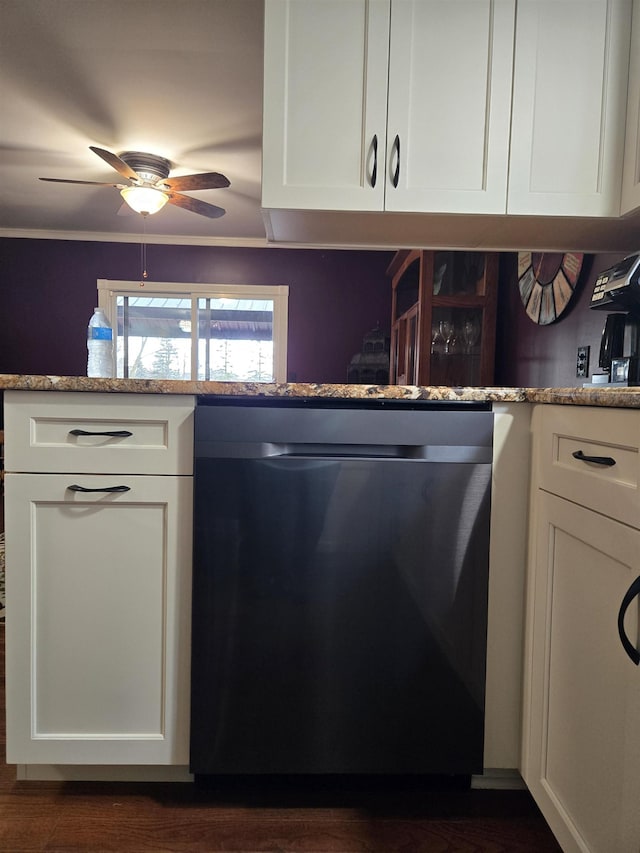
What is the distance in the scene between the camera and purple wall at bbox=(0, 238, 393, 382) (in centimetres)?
497

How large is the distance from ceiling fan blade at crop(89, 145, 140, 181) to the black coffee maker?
247 cm

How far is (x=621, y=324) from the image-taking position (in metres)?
1.16

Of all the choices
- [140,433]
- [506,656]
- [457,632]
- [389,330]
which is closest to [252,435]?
[140,433]

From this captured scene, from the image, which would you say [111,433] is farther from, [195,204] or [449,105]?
[195,204]

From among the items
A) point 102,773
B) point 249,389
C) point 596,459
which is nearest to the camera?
point 596,459

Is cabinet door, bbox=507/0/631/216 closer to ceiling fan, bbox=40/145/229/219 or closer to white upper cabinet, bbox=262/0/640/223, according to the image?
white upper cabinet, bbox=262/0/640/223

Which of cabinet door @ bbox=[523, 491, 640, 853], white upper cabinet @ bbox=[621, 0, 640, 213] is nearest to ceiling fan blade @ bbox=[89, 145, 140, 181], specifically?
white upper cabinet @ bbox=[621, 0, 640, 213]

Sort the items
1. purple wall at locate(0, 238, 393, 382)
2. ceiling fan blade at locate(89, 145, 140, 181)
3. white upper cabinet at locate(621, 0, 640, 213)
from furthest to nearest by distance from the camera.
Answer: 1. purple wall at locate(0, 238, 393, 382)
2. ceiling fan blade at locate(89, 145, 140, 181)
3. white upper cabinet at locate(621, 0, 640, 213)

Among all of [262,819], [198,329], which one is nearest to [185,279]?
[198,329]

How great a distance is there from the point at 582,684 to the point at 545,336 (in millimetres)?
1865

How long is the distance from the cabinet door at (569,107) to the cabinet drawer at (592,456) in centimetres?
59

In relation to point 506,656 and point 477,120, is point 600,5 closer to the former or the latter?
point 477,120

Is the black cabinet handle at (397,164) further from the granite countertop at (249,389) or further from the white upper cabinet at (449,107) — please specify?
the granite countertop at (249,389)

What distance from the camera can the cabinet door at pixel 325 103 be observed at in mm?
1229
